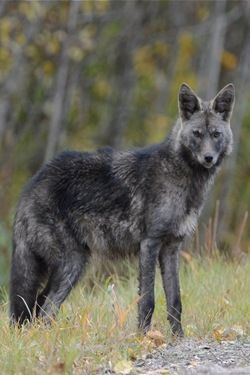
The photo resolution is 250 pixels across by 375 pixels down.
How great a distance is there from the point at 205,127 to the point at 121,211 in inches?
42.3

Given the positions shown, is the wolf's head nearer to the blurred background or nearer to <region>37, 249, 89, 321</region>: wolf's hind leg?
<region>37, 249, 89, 321</region>: wolf's hind leg

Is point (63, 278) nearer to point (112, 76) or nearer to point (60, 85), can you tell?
point (60, 85)

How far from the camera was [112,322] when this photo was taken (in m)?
7.30

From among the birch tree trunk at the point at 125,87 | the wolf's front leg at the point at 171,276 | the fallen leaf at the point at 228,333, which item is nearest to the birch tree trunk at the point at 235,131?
the birch tree trunk at the point at 125,87

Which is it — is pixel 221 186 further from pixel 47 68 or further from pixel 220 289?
pixel 220 289

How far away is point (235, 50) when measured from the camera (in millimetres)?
24125

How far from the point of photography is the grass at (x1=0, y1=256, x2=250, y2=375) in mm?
6312

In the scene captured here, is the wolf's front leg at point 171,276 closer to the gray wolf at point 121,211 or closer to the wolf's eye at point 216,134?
the gray wolf at point 121,211

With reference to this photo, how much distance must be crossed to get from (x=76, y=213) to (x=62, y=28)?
9.93 metres

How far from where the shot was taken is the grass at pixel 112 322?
631 cm

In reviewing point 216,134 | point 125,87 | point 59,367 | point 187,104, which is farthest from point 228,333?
point 125,87

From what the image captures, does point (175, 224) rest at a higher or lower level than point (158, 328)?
higher

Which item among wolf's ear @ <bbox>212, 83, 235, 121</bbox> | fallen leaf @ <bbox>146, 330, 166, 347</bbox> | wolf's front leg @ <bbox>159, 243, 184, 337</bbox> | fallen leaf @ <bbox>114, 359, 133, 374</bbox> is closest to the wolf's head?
wolf's ear @ <bbox>212, 83, 235, 121</bbox>

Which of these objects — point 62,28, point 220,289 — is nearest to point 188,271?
point 220,289
